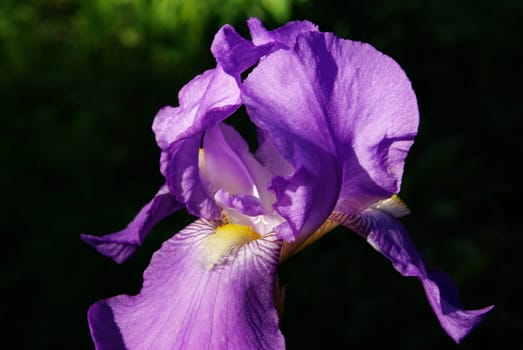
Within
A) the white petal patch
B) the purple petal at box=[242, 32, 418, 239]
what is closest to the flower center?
the purple petal at box=[242, 32, 418, 239]

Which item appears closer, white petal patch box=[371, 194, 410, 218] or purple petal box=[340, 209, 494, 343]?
purple petal box=[340, 209, 494, 343]

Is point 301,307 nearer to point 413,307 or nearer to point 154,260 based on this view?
point 413,307

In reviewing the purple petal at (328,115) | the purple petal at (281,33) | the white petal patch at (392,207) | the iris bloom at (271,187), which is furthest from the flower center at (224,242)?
the purple petal at (281,33)

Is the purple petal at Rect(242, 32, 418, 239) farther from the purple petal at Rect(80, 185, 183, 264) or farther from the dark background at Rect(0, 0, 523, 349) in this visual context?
the dark background at Rect(0, 0, 523, 349)

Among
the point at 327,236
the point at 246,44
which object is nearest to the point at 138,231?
the point at 246,44

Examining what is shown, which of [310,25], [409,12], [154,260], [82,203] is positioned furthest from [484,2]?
[154,260]

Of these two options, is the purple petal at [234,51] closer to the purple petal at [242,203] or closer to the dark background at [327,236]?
the purple petal at [242,203]
